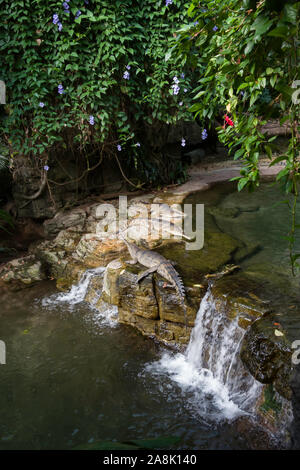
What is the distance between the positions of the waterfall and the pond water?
0.05ft

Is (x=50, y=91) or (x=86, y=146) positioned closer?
(x=50, y=91)

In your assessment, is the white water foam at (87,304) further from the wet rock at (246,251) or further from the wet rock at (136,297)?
the wet rock at (246,251)

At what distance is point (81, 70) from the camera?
6.80m

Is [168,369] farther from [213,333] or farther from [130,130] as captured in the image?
[130,130]

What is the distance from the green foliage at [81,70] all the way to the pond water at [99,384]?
3.57 meters

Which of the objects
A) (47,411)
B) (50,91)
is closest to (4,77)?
(50,91)

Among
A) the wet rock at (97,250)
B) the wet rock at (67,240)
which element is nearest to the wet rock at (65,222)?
the wet rock at (67,240)

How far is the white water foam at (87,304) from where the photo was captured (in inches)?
214

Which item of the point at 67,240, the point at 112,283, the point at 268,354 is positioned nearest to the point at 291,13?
the point at 268,354

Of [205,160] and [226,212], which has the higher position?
[205,160]

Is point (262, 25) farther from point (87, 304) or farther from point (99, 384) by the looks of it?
point (87, 304)

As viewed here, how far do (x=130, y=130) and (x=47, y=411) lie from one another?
6.27 m

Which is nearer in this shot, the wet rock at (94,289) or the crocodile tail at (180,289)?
the crocodile tail at (180,289)

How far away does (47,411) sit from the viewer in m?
3.75
